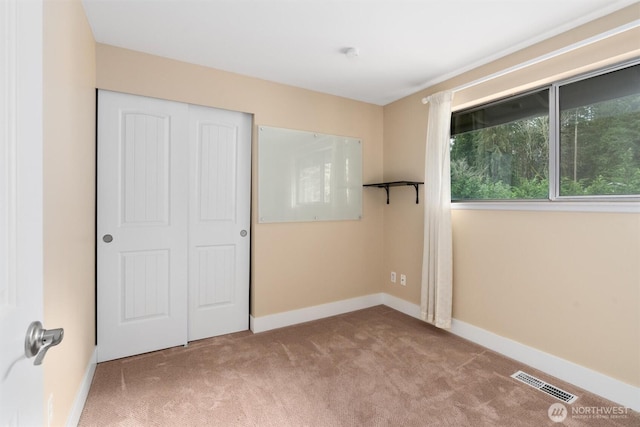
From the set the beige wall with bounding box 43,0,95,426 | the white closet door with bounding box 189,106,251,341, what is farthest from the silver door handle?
the white closet door with bounding box 189,106,251,341

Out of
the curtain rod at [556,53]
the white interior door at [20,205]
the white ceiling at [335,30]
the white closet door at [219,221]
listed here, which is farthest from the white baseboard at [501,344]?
the white interior door at [20,205]

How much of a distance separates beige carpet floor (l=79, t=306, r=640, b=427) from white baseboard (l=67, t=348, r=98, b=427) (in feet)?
0.14

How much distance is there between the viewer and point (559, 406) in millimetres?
1889

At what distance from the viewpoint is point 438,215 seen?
9.41 ft

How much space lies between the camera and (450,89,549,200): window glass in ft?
7.87

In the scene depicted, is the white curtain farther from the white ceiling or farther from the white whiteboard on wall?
the white whiteboard on wall

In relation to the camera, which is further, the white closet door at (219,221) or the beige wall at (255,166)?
the white closet door at (219,221)

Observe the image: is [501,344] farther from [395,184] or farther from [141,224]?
[141,224]

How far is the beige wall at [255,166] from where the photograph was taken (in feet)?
8.23

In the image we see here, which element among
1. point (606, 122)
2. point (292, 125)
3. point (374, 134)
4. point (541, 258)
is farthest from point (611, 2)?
point (292, 125)

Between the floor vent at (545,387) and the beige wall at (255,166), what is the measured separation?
1727 mm

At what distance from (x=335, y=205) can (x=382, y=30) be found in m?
1.76

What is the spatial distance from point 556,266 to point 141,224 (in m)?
3.16

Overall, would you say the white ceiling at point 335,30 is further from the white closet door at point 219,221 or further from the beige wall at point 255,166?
the white closet door at point 219,221
